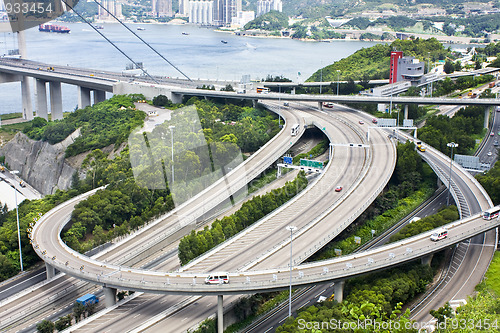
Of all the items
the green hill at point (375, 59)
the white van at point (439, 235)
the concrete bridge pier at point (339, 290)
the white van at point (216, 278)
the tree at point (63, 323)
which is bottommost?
the tree at point (63, 323)

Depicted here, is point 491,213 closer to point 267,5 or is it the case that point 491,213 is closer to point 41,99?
point 41,99

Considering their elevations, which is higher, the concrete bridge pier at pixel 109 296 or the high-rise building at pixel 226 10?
the high-rise building at pixel 226 10

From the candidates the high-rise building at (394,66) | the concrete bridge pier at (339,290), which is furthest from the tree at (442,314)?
the high-rise building at (394,66)

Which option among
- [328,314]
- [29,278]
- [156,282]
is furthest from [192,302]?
[29,278]

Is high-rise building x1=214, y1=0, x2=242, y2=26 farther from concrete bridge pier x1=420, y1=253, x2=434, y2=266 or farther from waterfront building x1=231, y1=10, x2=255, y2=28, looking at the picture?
concrete bridge pier x1=420, y1=253, x2=434, y2=266

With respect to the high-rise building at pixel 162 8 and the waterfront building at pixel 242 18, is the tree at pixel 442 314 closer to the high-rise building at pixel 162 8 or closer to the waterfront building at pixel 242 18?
the waterfront building at pixel 242 18

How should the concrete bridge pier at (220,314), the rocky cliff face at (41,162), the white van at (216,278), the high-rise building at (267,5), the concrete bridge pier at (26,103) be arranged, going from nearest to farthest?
the concrete bridge pier at (220,314)
the white van at (216,278)
the rocky cliff face at (41,162)
the concrete bridge pier at (26,103)
the high-rise building at (267,5)

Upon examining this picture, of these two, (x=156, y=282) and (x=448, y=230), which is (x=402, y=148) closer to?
(x=448, y=230)
